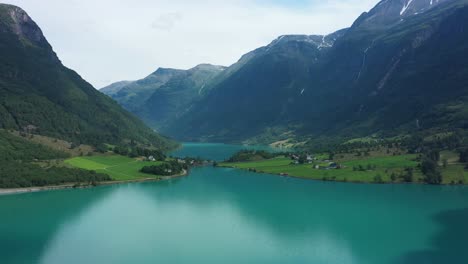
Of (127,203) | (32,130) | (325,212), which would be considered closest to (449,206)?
(325,212)

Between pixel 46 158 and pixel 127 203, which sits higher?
pixel 46 158

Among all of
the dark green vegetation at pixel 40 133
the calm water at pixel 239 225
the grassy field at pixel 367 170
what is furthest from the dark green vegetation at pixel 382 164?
the dark green vegetation at pixel 40 133

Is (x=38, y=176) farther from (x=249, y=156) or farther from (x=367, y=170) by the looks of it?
(x=367, y=170)

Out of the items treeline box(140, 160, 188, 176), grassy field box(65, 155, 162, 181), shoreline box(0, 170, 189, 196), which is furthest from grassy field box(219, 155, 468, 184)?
grassy field box(65, 155, 162, 181)

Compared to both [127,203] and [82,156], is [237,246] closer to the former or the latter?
[127,203]

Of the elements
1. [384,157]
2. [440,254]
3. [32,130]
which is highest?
[32,130]

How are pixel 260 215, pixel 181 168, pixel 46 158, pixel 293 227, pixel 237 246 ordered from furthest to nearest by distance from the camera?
pixel 181 168, pixel 46 158, pixel 260 215, pixel 293 227, pixel 237 246

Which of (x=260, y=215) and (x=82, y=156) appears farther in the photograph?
(x=82, y=156)

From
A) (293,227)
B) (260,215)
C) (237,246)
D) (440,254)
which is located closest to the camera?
(440,254)
